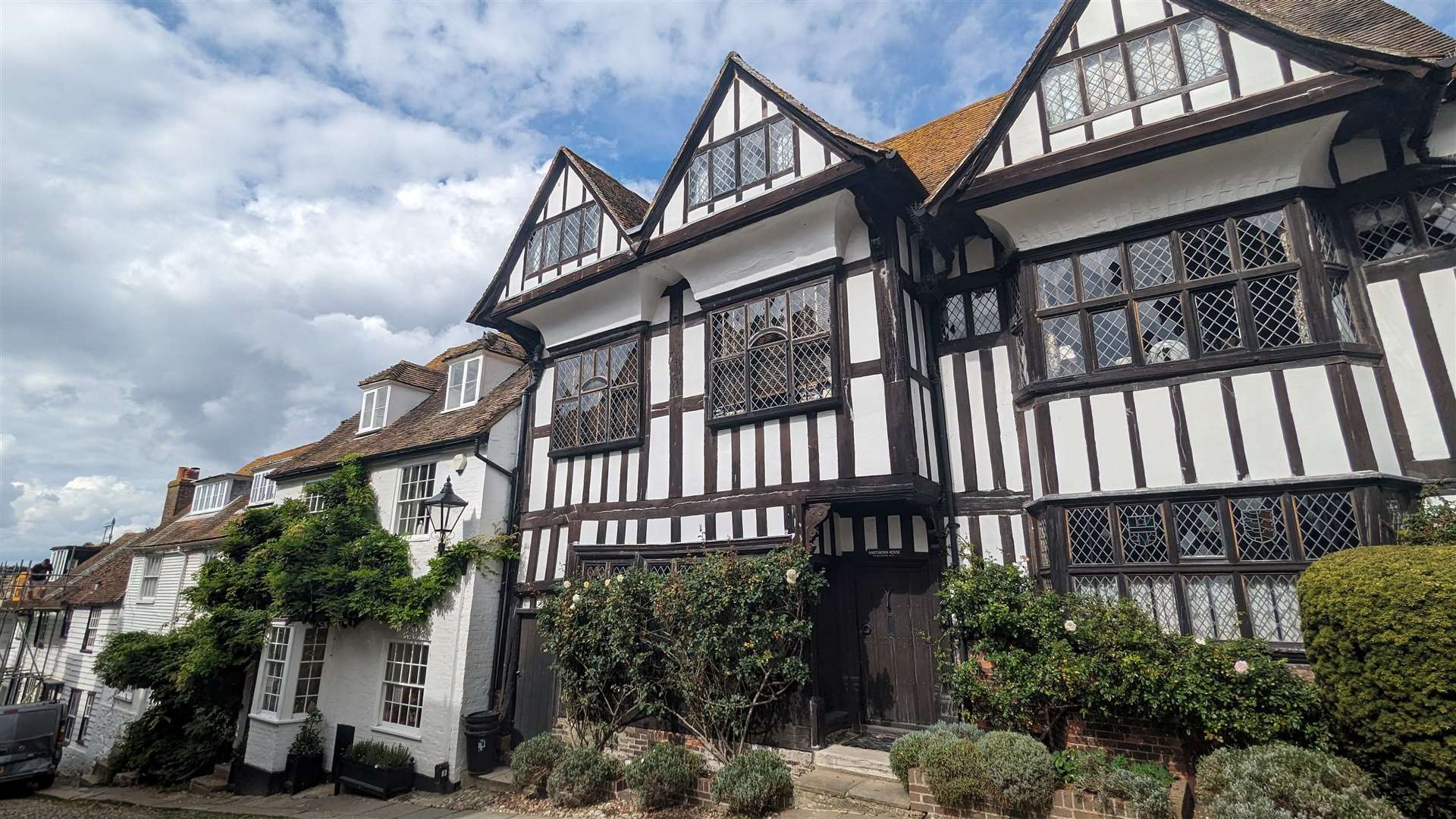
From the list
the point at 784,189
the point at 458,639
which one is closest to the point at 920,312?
the point at 784,189

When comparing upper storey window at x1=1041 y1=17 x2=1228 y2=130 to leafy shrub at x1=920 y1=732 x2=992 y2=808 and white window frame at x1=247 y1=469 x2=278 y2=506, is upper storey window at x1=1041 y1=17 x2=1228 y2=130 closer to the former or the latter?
leafy shrub at x1=920 y1=732 x2=992 y2=808

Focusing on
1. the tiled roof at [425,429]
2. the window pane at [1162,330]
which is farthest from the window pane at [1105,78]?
the tiled roof at [425,429]

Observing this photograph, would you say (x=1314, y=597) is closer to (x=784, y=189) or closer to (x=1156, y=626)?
(x=1156, y=626)

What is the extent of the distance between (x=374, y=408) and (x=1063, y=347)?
593 inches

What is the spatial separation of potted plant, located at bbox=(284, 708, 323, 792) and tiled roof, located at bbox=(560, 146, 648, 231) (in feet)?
37.1

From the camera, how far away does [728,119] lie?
10352 millimetres

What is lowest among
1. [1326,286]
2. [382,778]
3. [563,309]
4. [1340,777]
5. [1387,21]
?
[382,778]

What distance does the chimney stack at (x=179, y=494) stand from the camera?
25297 mm

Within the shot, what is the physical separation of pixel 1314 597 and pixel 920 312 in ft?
17.9

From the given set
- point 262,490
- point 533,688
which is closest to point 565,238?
point 533,688

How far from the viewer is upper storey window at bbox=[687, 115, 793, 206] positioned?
9625mm

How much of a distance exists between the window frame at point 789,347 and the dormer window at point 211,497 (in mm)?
20103

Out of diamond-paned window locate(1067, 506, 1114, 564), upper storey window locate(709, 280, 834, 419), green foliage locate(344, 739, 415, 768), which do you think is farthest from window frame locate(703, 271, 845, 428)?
green foliage locate(344, 739, 415, 768)

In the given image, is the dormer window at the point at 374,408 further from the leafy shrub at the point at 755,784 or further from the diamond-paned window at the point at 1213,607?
the diamond-paned window at the point at 1213,607
